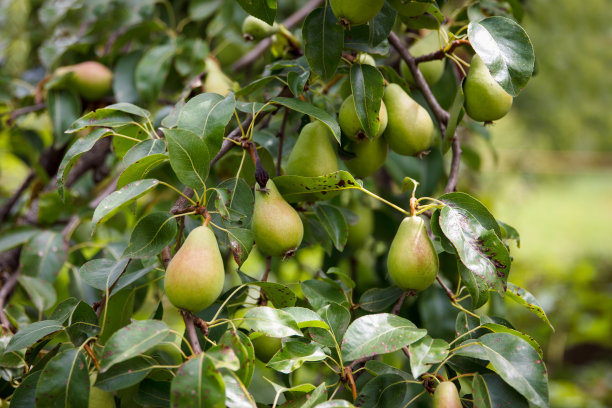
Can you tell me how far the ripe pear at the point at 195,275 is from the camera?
19.0 inches

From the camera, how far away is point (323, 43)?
63cm

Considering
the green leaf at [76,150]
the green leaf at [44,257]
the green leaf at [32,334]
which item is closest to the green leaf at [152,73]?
the green leaf at [44,257]

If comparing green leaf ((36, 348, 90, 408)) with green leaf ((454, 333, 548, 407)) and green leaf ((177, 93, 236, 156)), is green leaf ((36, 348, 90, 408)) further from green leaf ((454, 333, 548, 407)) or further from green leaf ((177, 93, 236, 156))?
green leaf ((454, 333, 548, 407))

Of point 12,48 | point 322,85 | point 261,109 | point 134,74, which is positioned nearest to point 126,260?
point 261,109

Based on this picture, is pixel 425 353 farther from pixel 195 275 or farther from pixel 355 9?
pixel 355 9

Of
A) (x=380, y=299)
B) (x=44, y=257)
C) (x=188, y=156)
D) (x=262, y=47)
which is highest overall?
(x=188, y=156)

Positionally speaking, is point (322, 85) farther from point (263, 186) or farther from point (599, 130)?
point (599, 130)

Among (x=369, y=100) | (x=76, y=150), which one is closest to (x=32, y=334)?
(x=76, y=150)

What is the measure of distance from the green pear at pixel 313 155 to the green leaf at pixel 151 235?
6.3 inches

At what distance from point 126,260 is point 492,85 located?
0.46 m

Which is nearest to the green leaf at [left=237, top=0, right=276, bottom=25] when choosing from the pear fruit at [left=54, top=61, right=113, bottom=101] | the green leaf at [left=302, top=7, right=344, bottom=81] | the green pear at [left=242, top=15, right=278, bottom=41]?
the green leaf at [left=302, top=7, right=344, bottom=81]

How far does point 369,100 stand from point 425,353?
27 cm

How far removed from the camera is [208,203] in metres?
0.59

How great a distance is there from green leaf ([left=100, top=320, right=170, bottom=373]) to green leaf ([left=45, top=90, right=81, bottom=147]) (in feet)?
2.23
